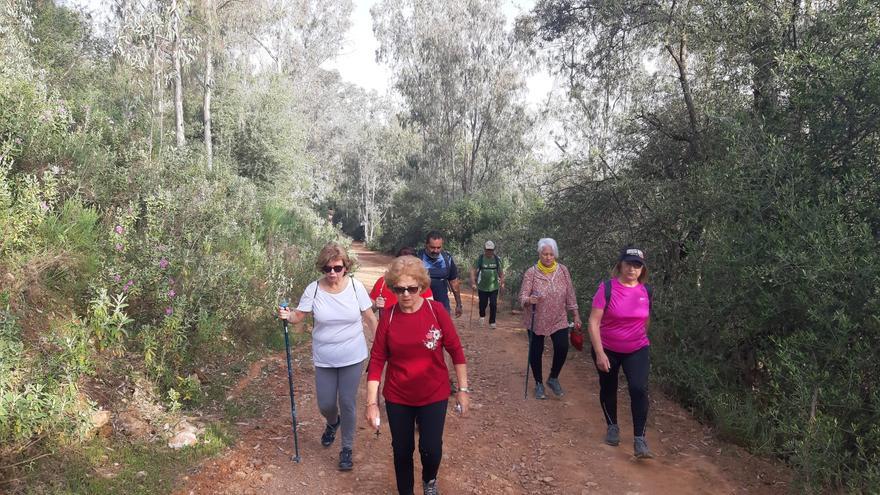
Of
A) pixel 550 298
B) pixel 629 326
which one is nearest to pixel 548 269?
pixel 550 298

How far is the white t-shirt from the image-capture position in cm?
445

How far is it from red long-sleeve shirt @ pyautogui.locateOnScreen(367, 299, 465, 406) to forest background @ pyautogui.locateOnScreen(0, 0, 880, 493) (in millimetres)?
2222

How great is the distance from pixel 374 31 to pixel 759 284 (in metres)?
30.3

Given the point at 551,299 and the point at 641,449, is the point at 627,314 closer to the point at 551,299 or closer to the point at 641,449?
the point at 641,449

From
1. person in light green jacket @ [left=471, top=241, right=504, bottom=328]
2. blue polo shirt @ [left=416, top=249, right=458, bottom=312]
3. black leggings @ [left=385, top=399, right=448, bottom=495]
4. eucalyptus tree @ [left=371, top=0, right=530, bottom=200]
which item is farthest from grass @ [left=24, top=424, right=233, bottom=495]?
eucalyptus tree @ [left=371, top=0, right=530, bottom=200]

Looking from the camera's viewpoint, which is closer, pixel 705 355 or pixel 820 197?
pixel 820 197

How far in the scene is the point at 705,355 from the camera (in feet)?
20.5

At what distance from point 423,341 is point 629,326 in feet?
7.05

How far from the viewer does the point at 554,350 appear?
6.44 m

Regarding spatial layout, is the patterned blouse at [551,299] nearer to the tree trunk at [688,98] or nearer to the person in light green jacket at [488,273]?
the person in light green jacket at [488,273]

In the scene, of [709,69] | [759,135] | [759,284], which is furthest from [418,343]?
[709,69]

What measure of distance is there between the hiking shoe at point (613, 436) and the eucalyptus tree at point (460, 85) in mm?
23920

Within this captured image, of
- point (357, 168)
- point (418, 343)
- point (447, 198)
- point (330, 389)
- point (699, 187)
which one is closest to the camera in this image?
point (418, 343)

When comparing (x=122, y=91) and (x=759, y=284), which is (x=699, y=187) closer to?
(x=759, y=284)
